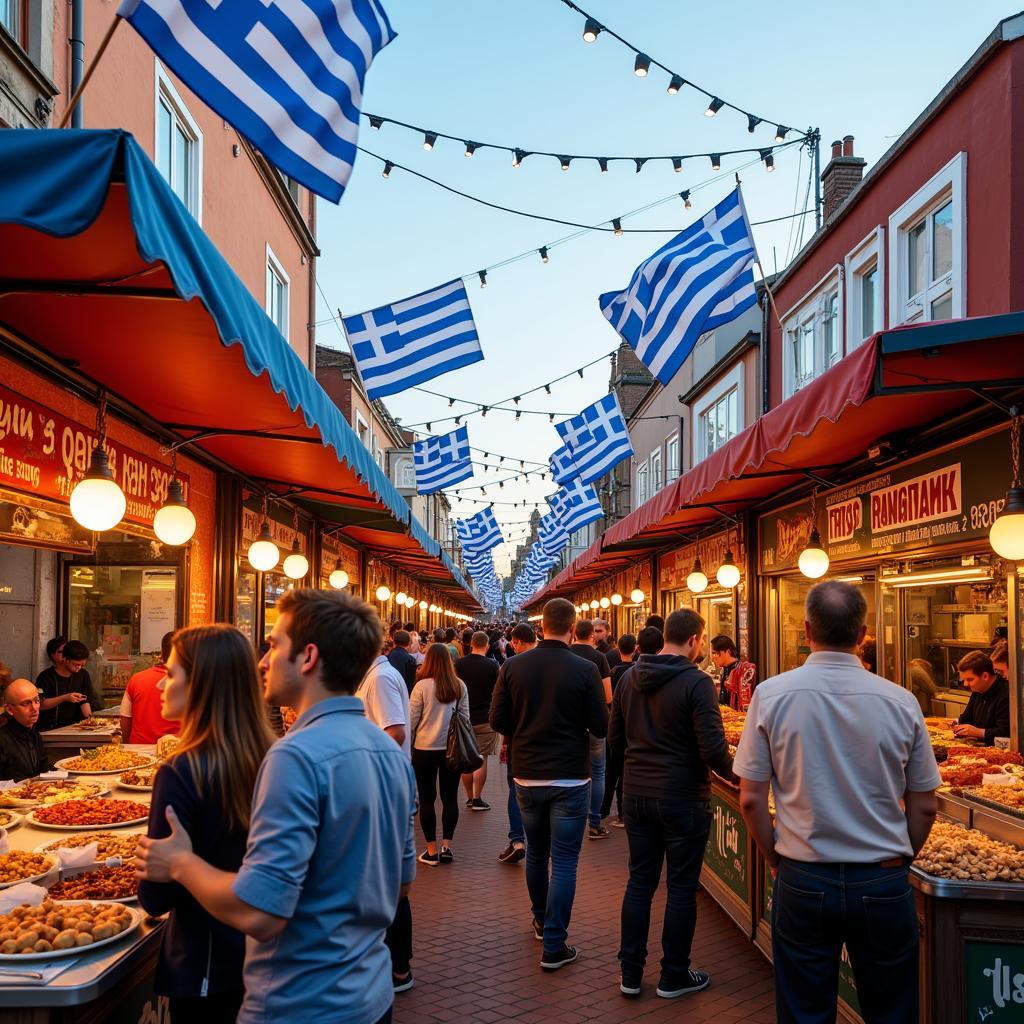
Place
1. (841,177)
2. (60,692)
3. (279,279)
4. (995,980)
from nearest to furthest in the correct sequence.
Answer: (995,980), (60,692), (841,177), (279,279)

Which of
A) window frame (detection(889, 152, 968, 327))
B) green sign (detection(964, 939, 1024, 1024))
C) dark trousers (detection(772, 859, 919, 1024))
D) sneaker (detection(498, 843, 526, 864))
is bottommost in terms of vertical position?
sneaker (detection(498, 843, 526, 864))

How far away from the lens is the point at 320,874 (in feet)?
7.38

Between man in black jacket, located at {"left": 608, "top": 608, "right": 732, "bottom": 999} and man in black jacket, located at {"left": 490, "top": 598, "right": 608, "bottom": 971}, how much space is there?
0.49 m

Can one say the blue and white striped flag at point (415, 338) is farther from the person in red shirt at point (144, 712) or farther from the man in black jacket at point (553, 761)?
the man in black jacket at point (553, 761)

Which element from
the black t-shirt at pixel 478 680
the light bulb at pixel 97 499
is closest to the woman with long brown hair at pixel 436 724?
the black t-shirt at pixel 478 680

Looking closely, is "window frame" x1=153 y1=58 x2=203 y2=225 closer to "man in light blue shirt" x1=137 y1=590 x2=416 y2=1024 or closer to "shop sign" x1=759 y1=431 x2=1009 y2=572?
"shop sign" x1=759 y1=431 x2=1009 y2=572

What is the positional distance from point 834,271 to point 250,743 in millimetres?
11538

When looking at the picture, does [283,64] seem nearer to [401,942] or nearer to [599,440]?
[401,942]

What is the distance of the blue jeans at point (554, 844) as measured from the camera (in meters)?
5.70

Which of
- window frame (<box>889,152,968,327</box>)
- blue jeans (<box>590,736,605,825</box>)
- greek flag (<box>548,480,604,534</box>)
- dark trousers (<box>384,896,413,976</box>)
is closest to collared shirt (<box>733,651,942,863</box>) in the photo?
dark trousers (<box>384,896,413,976</box>)

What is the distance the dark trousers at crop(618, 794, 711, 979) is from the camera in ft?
17.2

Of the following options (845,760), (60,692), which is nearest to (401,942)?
(845,760)

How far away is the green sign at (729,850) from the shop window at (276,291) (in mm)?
10131

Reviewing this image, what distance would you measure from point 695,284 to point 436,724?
486cm
